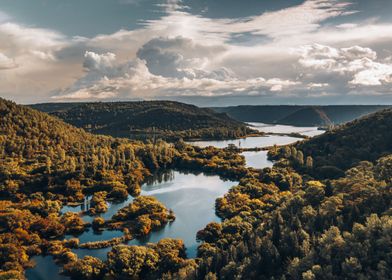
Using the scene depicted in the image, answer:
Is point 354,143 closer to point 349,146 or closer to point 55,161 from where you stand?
point 349,146

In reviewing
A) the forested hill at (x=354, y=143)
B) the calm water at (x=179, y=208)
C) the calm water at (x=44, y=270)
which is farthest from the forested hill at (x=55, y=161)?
the forested hill at (x=354, y=143)

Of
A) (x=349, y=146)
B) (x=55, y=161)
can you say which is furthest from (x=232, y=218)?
(x=349, y=146)

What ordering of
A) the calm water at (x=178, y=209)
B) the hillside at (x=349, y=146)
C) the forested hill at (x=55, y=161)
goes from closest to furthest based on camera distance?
1. the calm water at (x=178, y=209)
2. the forested hill at (x=55, y=161)
3. the hillside at (x=349, y=146)

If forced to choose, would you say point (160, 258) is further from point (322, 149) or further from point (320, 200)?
point (322, 149)

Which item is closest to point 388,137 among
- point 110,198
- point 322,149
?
point 322,149

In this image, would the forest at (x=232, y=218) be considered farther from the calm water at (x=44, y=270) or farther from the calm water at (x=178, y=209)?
the calm water at (x=178, y=209)

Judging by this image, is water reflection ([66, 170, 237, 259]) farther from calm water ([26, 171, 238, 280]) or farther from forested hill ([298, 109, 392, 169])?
forested hill ([298, 109, 392, 169])

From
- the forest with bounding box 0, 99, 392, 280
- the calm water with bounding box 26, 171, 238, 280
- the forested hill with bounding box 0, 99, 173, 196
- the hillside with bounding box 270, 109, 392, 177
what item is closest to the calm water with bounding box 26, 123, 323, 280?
the calm water with bounding box 26, 171, 238, 280
